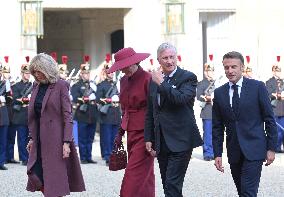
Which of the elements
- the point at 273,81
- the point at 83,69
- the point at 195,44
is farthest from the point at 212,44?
the point at 83,69

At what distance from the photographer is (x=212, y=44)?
2252 cm

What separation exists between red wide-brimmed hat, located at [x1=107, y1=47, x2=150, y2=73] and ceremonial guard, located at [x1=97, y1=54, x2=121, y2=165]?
7208 mm

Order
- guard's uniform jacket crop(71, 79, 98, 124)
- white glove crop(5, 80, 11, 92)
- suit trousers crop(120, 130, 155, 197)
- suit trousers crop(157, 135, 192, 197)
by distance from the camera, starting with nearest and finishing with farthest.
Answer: suit trousers crop(157, 135, 192, 197) → suit trousers crop(120, 130, 155, 197) → white glove crop(5, 80, 11, 92) → guard's uniform jacket crop(71, 79, 98, 124)

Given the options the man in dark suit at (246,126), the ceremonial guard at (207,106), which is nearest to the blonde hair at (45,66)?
the man in dark suit at (246,126)

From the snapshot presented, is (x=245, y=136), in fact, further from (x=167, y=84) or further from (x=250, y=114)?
(x=167, y=84)

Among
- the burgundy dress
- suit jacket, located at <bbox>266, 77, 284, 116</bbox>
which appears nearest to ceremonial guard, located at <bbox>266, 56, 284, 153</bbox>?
suit jacket, located at <bbox>266, 77, 284, 116</bbox>

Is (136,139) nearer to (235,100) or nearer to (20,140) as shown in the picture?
(235,100)

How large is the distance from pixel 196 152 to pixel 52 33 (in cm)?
795

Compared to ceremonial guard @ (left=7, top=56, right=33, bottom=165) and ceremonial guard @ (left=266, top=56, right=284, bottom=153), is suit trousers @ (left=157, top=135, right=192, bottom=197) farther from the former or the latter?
ceremonial guard @ (left=266, top=56, right=284, bottom=153)

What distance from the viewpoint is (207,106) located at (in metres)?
17.4

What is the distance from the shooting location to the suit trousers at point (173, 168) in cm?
872

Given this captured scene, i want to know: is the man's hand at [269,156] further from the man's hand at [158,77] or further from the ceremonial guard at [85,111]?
the ceremonial guard at [85,111]

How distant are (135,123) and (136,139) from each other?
0.16m

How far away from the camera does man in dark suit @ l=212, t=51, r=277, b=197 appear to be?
8.33 m
